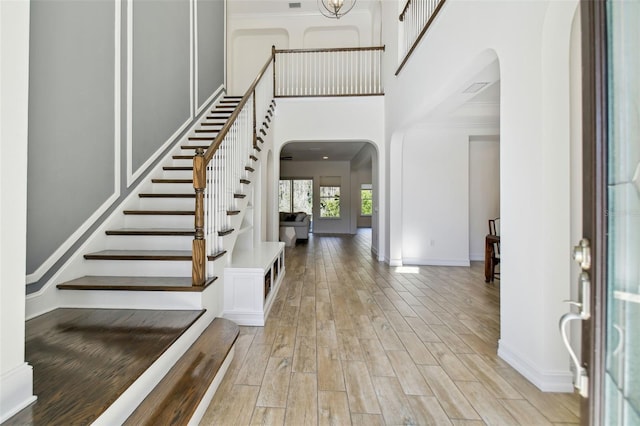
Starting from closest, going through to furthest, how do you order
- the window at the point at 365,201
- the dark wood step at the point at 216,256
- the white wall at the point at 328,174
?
the dark wood step at the point at 216,256
the white wall at the point at 328,174
the window at the point at 365,201

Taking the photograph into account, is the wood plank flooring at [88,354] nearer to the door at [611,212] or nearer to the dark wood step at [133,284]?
the dark wood step at [133,284]

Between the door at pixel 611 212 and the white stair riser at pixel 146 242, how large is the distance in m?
2.73

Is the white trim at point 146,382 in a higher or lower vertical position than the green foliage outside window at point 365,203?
lower

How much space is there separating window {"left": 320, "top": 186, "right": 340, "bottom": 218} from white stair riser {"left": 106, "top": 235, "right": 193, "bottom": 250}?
9207 mm

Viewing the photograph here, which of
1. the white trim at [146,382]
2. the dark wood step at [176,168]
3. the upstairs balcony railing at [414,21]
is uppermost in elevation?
the upstairs balcony railing at [414,21]

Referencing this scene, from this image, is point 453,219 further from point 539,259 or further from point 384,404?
point 384,404

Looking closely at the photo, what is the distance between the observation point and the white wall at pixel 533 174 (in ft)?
5.67

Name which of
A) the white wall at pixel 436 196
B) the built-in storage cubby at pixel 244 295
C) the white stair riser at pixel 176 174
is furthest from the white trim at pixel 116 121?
the white wall at pixel 436 196

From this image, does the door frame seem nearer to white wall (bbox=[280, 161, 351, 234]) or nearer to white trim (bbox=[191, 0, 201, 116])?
white trim (bbox=[191, 0, 201, 116])

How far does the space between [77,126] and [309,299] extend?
2.72 m

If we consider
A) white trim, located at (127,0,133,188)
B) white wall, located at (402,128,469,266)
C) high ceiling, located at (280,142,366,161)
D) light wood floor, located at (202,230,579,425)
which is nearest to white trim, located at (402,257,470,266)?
white wall, located at (402,128,469,266)

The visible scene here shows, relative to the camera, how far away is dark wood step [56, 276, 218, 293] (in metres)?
2.12

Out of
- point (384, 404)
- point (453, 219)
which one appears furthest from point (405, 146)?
point (384, 404)

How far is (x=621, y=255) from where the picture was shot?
0.74 meters
